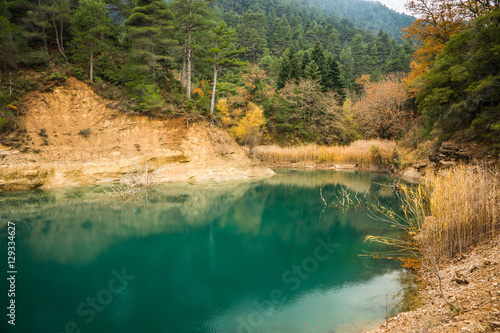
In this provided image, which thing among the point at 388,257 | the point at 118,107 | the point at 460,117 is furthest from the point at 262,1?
the point at 388,257

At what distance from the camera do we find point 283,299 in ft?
17.9

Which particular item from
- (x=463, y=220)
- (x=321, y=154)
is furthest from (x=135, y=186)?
(x=321, y=154)

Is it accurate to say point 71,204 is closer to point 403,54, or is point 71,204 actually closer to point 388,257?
point 388,257

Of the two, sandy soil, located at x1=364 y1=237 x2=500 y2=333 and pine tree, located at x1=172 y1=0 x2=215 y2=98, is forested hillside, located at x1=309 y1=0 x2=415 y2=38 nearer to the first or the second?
pine tree, located at x1=172 y1=0 x2=215 y2=98

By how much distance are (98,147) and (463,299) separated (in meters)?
20.1

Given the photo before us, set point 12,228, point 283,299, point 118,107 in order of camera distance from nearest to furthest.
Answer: point 283,299 < point 12,228 < point 118,107

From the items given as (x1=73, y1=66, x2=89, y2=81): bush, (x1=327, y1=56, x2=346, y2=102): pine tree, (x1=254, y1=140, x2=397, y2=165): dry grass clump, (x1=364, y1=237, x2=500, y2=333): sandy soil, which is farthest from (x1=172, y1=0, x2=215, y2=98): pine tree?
(x1=327, y1=56, x2=346, y2=102): pine tree

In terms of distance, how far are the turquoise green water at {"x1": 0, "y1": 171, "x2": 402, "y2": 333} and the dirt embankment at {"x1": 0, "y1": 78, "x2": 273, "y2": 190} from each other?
2.62 metres

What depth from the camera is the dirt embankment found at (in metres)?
15.3

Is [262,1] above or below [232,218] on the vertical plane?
above

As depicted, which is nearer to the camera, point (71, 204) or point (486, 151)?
point (486, 151)

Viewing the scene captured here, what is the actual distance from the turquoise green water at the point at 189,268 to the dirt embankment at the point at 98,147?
103 inches

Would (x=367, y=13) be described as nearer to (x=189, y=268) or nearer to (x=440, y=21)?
(x=440, y=21)

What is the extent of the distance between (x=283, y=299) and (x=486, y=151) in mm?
10486
